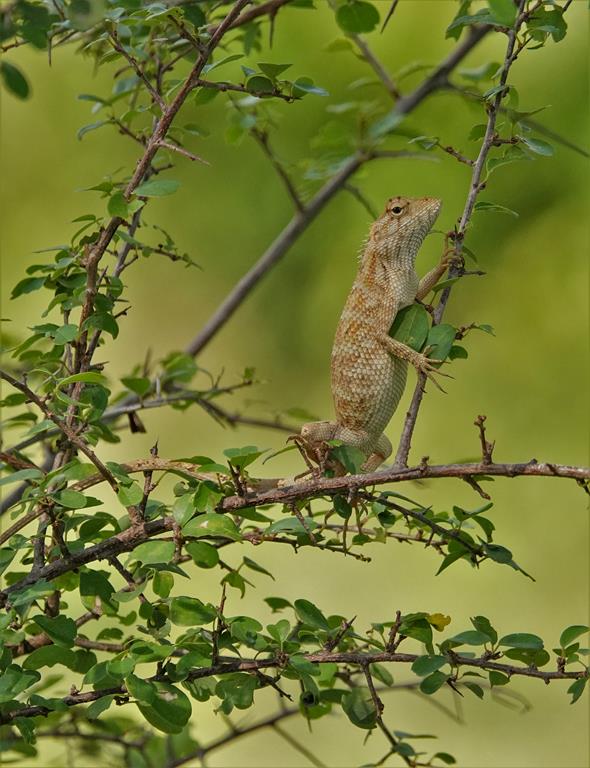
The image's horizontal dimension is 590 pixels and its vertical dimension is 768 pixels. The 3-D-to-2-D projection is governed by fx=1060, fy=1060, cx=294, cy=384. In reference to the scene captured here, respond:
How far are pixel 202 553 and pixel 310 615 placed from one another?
0.13 m

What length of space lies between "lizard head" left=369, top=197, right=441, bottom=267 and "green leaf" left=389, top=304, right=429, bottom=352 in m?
0.27

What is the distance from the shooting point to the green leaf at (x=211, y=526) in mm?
686

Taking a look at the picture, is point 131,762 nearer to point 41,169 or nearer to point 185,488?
point 185,488

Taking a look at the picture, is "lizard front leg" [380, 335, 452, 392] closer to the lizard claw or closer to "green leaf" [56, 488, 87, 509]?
the lizard claw

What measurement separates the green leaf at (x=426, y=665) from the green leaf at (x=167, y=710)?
160mm

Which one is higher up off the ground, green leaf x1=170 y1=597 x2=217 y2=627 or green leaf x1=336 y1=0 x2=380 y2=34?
green leaf x1=336 y1=0 x2=380 y2=34

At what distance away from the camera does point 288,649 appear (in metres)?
0.75

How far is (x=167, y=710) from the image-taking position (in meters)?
0.72

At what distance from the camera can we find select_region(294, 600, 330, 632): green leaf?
0.78m

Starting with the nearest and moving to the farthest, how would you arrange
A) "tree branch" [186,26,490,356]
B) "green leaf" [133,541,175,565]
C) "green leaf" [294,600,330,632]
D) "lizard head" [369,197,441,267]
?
"green leaf" [133,541,175,565], "green leaf" [294,600,330,632], "lizard head" [369,197,441,267], "tree branch" [186,26,490,356]

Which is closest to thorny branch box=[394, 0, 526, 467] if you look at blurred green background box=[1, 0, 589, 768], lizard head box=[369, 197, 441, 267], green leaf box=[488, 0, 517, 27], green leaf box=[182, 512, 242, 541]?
green leaf box=[488, 0, 517, 27]

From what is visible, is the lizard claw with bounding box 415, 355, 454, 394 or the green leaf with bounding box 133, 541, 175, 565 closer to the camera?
the green leaf with bounding box 133, 541, 175, 565

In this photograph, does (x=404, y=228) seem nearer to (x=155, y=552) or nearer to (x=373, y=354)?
(x=373, y=354)

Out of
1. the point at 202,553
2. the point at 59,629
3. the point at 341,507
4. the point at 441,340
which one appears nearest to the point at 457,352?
the point at 441,340
